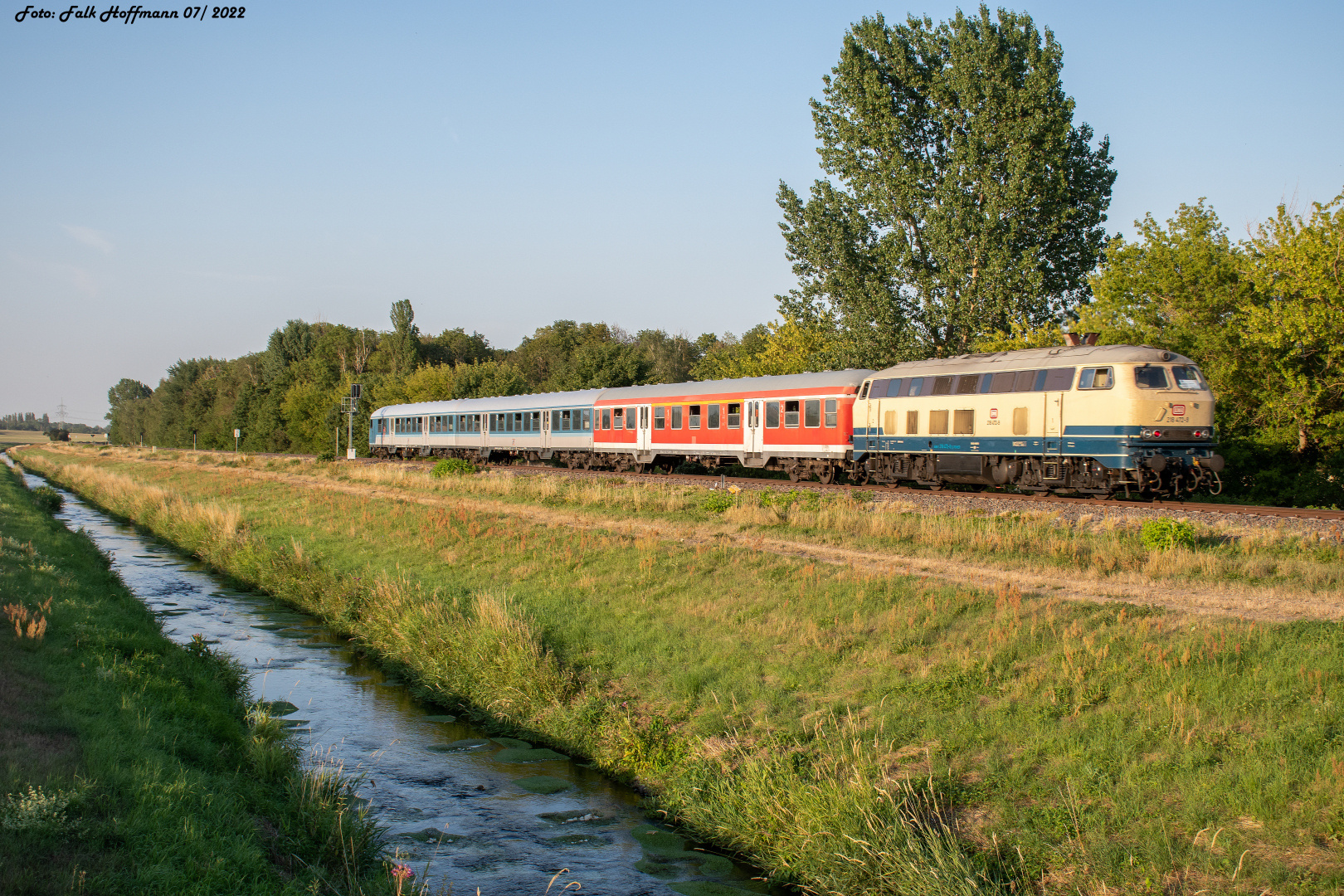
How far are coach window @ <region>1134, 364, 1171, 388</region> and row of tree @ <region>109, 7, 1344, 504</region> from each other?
8.06 meters

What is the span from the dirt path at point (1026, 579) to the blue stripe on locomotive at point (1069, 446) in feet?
25.5

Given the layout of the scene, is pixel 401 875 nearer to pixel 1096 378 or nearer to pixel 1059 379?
pixel 1096 378

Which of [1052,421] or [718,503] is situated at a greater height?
[1052,421]

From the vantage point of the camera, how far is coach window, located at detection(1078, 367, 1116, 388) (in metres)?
21.2

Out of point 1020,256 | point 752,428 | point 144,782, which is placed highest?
point 1020,256

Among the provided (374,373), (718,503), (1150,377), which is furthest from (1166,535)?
(374,373)

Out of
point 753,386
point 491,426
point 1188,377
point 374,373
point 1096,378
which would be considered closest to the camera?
point 1188,377

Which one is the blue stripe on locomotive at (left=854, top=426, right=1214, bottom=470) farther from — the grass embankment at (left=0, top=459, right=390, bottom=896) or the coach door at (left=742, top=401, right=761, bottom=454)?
the grass embankment at (left=0, top=459, right=390, bottom=896)

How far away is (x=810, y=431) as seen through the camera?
2972 cm

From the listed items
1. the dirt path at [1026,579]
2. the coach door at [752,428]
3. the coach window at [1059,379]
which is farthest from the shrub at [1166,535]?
the coach door at [752,428]

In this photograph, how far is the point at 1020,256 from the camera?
36469mm

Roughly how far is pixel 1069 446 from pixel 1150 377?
2.36 metres

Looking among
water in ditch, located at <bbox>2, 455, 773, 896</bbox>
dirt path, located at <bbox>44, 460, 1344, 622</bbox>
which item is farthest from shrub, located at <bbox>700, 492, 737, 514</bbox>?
water in ditch, located at <bbox>2, 455, 773, 896</bbox>

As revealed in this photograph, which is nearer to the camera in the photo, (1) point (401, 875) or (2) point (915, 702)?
(1) point (401, 875)
